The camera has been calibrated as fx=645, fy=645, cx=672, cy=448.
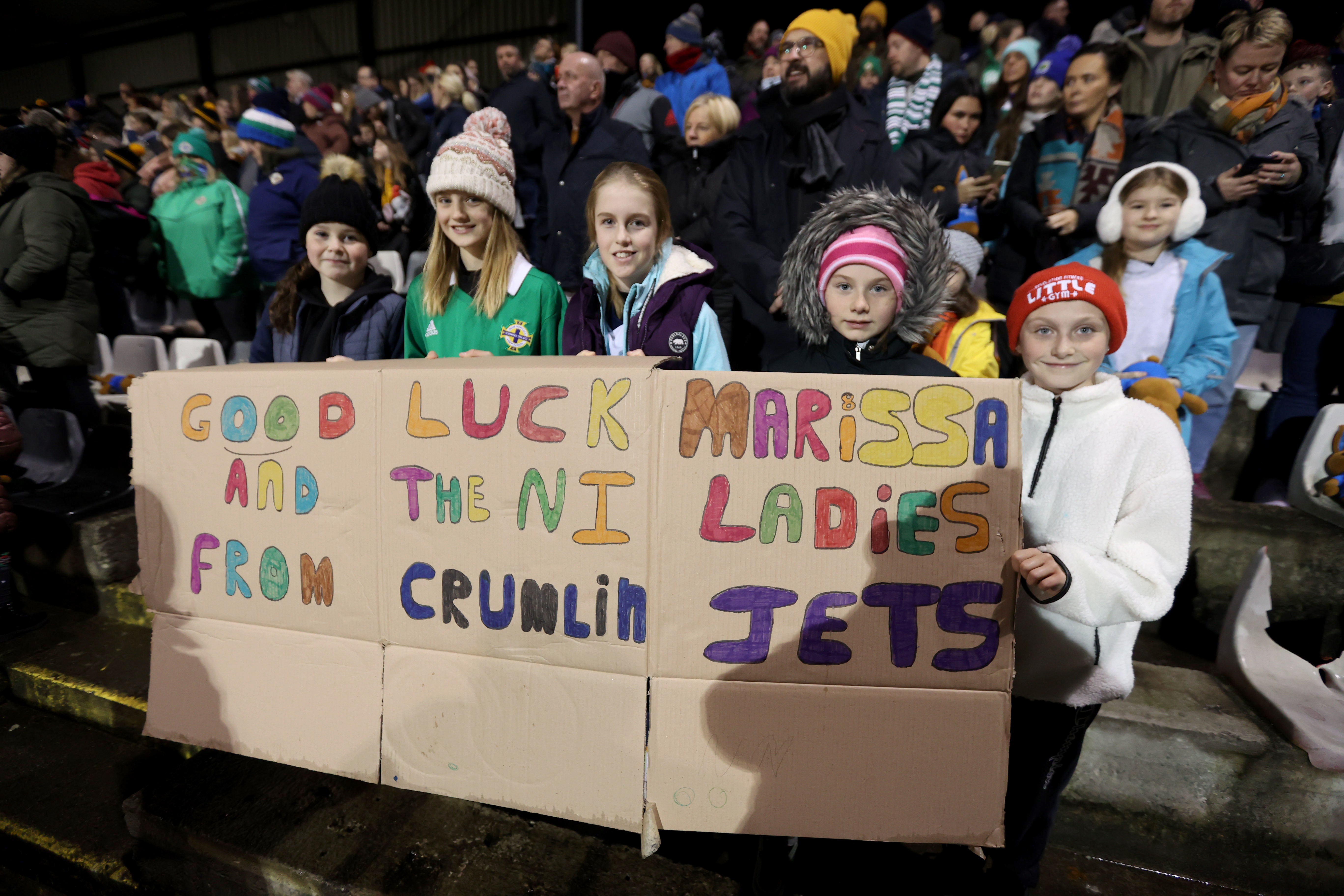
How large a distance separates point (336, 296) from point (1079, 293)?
2122 mm

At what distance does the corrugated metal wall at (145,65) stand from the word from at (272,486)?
19964 mm

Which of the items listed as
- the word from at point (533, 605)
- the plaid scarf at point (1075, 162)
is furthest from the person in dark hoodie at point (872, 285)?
the plaid scarf at point (1075, 162)

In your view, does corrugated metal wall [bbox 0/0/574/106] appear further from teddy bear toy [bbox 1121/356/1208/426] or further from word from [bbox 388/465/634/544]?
word from [bbox 388/465/634/544]

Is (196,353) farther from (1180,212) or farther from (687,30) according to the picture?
(1180,212)

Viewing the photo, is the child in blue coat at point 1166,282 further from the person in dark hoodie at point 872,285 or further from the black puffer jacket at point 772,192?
the person in dark hoodie at point 872,285

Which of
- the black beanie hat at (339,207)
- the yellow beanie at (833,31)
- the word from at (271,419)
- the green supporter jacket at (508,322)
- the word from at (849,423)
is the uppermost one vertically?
the yellow beanie at (833,31)

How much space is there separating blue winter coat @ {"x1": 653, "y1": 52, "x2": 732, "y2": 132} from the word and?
13.6 ft

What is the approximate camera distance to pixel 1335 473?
2412 mm

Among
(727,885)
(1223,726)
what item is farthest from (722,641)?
(1223,726)

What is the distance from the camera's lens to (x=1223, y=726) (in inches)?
72.1

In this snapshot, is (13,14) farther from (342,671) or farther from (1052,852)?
(1052,852)

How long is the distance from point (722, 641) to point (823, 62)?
2.32 m

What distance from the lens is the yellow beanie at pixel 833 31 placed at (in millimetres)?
2455

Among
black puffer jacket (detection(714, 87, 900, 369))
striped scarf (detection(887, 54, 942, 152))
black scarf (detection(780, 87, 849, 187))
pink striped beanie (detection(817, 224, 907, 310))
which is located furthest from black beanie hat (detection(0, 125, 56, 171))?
striped scarf (detection(887, 54, 942, 152))
